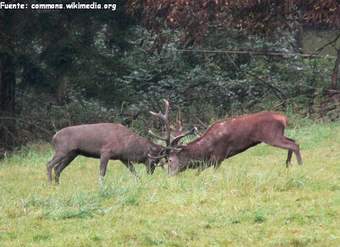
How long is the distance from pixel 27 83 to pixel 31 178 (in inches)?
367

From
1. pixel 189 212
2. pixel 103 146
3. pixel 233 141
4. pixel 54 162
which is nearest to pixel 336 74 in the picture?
pixel 233 141

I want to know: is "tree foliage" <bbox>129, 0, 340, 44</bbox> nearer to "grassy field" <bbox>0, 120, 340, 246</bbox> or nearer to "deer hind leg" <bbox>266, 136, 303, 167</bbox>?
"deer hind leg" <bbox>266, 136, 303, 167</bbox>

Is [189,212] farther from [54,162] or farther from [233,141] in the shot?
[54,162]

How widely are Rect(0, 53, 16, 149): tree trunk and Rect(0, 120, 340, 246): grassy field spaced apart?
991 cm

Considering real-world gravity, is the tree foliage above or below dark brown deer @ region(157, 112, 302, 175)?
above

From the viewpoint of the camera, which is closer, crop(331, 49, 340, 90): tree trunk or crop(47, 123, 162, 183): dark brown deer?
crop(47, 123, 162, 183): dark brown deer

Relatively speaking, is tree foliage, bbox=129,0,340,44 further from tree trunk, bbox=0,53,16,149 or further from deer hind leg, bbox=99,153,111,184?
deer hind leg, bbox=99,153,111,184

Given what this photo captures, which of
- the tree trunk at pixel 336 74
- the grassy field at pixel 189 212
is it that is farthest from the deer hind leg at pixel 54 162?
the tree trunk at pixel 336 74

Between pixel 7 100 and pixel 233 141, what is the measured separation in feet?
35.1

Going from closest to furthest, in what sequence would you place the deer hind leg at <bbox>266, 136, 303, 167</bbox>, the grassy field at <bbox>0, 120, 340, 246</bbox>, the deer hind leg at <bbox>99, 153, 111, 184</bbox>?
the grassy field at <bbox>0, 120, 340, 246</bbox>, the deer hind leg at <bbox>266, 136, 303, 167</bbox>, the deer hind leg at <bbox>99, 153, 111, 184</bbox>

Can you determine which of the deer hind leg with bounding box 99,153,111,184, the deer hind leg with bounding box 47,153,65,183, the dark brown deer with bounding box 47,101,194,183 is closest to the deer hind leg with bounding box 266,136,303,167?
the dark brown deer with bounding box 47,101,194,183

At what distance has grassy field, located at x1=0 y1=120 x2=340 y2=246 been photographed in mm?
7469

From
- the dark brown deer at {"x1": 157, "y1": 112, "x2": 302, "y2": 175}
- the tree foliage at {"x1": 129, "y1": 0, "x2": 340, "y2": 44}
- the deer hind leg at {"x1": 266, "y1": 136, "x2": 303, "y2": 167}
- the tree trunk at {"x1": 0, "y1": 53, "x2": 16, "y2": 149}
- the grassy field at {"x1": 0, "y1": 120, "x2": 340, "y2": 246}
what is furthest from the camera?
the tree trunk at {"x1": 0, "y1": 53, "x2": 16, "y2": 149}

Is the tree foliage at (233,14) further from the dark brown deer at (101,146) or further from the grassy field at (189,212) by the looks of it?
the grassy field at (189,212)
